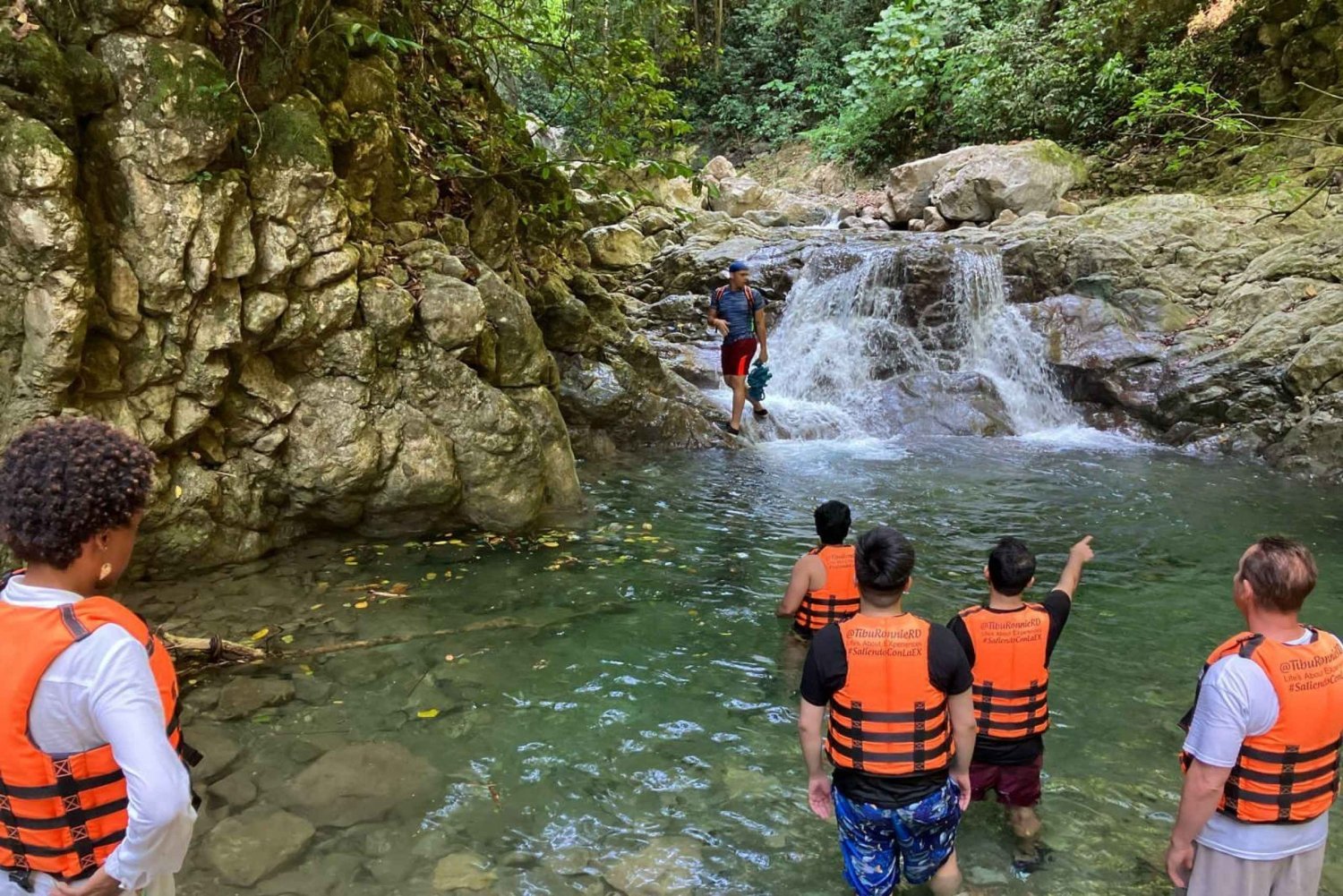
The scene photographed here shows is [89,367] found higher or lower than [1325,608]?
higher

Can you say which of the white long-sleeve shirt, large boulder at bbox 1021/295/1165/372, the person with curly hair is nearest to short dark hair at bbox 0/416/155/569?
the person with curly hair

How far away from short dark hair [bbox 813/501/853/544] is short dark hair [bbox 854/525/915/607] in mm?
1617

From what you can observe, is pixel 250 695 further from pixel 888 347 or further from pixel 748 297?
pixel 888 347

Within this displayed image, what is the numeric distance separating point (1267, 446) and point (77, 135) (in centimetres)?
1247

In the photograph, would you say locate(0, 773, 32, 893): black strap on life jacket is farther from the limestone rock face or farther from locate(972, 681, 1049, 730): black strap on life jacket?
locate(972, 681, 1049, 730): black strap on life jacket

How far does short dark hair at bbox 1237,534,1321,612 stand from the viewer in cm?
216

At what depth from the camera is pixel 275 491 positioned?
5949mm

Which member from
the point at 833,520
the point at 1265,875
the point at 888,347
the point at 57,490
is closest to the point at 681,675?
the point at 833,520

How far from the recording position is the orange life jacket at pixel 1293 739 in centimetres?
216

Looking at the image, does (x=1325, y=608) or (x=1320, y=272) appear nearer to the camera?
(x=1325, y=608)

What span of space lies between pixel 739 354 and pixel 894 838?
8.23 m

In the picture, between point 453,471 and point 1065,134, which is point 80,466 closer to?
point 453,471

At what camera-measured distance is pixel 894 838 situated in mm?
2637

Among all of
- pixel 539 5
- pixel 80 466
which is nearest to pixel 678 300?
pixel 539 5
